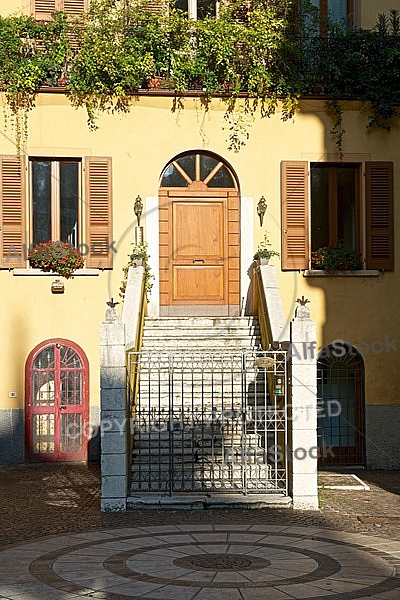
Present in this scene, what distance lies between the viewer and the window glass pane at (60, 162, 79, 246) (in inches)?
653

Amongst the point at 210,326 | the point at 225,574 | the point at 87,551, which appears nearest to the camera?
the point at 225,574

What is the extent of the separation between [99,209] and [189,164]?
5.72ft

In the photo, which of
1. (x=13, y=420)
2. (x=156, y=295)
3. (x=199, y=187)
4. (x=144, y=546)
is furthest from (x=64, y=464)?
(x=144, y=546)

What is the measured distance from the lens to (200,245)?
16.9 metres

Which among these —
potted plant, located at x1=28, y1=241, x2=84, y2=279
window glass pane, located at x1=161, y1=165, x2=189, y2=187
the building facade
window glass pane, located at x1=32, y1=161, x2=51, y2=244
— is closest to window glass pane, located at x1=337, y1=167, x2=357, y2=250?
the building facade

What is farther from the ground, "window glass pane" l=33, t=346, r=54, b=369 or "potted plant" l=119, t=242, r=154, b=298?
"potted plant" l=119, t=242, r=154, b=298

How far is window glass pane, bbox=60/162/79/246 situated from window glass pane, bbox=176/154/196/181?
5.79 ft

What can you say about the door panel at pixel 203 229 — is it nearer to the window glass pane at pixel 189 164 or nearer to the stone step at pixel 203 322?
the window glass pane at pixel 189 164

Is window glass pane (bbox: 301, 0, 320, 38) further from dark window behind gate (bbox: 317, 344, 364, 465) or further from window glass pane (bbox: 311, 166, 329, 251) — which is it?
dark window behind gate (bbox: 317, 344, 364, 465)

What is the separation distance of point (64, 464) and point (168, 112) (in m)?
6.02

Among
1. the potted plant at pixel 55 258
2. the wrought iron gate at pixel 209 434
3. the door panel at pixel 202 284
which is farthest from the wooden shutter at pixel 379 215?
the potted plant at pixel 55 258

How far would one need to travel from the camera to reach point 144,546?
979 cm

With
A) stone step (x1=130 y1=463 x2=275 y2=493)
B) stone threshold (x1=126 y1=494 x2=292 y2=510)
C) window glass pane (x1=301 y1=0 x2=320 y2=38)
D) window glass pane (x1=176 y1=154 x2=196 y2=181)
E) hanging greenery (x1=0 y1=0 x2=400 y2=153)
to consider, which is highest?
window glass pane (x1=301 y1=0 x2=320 y2=38)

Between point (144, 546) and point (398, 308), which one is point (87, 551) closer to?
point (144, 546)
